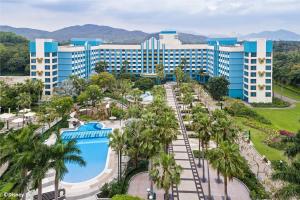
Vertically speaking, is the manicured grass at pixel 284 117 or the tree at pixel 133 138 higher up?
the tree at pixel 133 138

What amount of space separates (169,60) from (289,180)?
89444mm

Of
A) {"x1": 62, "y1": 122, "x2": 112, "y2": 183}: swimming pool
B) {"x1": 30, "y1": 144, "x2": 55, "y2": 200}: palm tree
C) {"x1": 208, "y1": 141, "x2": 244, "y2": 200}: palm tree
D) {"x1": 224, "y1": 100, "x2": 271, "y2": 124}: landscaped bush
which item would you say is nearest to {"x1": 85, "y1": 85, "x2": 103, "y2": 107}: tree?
{"x1": 62, "y1": 122, "x2": 112, "y2": 183}: swimming pool

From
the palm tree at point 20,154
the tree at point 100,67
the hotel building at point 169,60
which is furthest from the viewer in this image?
the tree at point 100,67

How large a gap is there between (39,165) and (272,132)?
38305 mm

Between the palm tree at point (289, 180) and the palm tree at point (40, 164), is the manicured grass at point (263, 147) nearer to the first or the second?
the palm tree at point (289, 180)

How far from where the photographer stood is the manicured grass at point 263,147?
38375 mm

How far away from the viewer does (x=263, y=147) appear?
138 ft

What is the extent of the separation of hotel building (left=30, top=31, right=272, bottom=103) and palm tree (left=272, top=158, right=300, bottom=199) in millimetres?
56846

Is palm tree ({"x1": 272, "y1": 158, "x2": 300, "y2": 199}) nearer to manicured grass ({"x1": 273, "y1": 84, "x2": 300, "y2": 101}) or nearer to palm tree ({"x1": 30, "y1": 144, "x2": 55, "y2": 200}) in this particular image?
palm tree ({"x1": 30, "y1": 144, "x2": 55, "y2": 200})

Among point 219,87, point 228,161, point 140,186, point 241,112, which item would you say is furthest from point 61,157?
point 219,87

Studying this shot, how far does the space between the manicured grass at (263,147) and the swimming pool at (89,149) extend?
68.4 feet

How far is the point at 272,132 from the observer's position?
1887 inches

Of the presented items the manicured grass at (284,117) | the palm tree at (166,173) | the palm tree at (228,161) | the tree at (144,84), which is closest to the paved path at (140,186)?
the palm tree at (166,173)

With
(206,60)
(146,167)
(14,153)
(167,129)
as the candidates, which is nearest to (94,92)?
(146,167)
